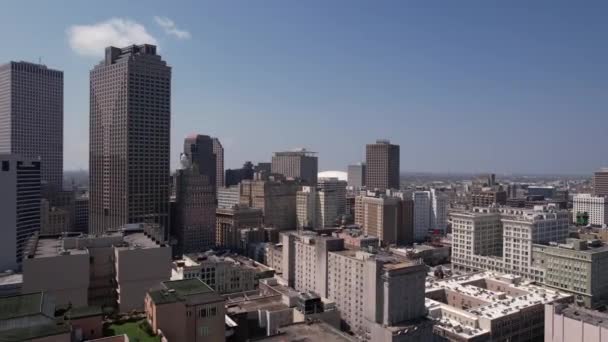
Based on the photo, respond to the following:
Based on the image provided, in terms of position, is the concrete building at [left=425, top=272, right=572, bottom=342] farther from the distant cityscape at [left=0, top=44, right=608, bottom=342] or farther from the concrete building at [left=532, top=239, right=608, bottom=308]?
the concrete building at [left=532, top=239, right=608, bottom=308]

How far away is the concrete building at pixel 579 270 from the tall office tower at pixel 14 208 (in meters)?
120

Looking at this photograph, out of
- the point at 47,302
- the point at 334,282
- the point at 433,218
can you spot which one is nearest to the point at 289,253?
the point at 334,282

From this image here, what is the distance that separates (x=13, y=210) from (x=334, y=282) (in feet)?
276

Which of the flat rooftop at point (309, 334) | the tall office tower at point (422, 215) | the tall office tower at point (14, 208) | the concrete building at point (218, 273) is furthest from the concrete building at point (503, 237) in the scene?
the tall office tower at point (14, 208)

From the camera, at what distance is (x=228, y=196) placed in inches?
7470

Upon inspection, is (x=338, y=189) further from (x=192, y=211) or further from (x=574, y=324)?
(x=574, y=324)

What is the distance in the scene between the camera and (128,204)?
11444 centimetres

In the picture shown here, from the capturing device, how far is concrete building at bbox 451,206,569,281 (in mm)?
99688

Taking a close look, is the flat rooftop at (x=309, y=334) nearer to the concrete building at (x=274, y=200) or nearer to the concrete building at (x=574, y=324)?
the concrete building at (x=574, y=324)

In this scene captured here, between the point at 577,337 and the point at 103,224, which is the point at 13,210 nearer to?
the point at 103,224

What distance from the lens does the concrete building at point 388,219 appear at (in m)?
142

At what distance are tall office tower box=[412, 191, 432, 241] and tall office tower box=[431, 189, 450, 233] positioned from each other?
1638 millimetres

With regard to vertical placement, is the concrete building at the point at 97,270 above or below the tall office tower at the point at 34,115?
below

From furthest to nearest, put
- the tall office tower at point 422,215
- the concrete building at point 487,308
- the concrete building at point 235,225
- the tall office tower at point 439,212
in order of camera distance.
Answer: the tall office tower at point 439,212 < the tall office tower at point 422,215 < the concrete building at point 235,225 < the concrete building at point 487,308
